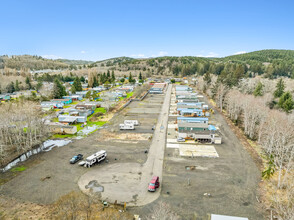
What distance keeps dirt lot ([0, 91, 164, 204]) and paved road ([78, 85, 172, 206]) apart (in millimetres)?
905

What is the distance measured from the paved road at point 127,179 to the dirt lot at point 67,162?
0.91 m

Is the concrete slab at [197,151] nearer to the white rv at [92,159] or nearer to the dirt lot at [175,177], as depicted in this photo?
the dirt lot at [175,177]

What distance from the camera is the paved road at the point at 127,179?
1535 centimetres

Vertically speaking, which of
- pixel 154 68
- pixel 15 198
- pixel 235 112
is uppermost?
pixel 154 68

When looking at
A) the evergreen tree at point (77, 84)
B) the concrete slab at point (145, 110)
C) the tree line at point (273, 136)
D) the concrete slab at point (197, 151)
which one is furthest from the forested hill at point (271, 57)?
the concrete slab at point (197, 151)

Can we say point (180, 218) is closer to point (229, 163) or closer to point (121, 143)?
point (229, 163)

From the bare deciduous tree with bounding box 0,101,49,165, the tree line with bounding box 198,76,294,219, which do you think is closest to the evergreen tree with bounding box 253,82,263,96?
the tree line with bounding box 198,76,294,219

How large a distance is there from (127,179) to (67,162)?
8.53 m

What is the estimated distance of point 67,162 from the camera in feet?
69.3

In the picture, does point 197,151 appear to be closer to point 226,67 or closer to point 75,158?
point 75,158

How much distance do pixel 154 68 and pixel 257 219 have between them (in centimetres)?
14165

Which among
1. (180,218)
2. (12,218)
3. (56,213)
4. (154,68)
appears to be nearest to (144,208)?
(180,218)

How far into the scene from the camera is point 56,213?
13273 mm

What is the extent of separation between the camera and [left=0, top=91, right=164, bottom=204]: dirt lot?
16031 millimetres
